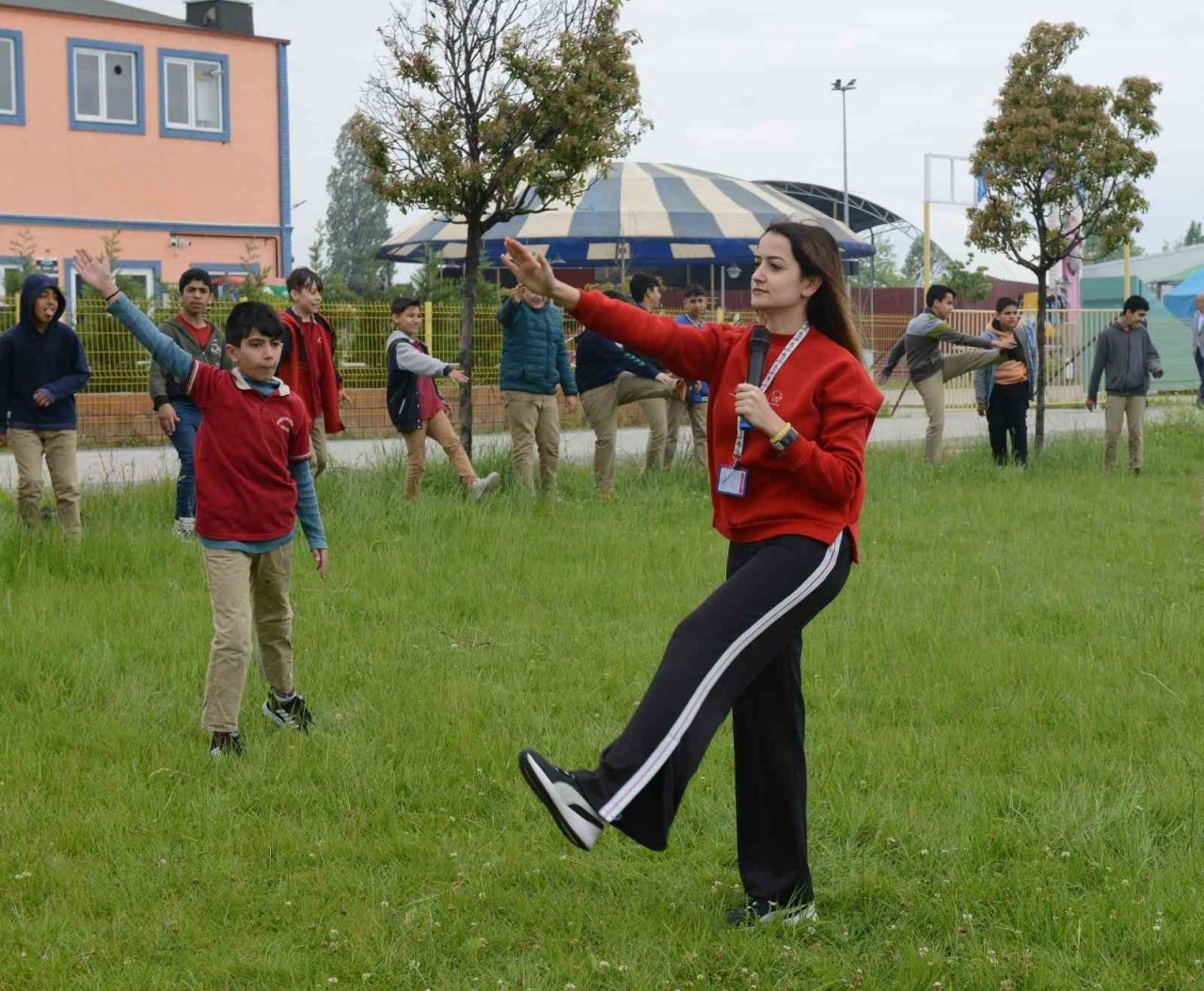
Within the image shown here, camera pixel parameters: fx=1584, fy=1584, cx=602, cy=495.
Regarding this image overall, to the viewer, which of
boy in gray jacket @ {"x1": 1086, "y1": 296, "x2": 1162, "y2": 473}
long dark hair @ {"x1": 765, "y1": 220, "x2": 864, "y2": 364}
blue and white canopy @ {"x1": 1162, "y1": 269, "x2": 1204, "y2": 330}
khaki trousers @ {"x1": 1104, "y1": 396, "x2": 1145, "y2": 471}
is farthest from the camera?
blue and white canopy @ {"x1": 1162, "y1": 269, "x2": 1204, "y2": 330}

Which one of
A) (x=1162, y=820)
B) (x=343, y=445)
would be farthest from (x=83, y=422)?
(x=1162, y=820)

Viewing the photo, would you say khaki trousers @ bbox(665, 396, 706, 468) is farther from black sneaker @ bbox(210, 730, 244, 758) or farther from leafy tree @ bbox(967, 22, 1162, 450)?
black sneaker @ bbox(210, 730, 244, 758)

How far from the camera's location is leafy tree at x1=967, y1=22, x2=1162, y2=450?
1809 cm

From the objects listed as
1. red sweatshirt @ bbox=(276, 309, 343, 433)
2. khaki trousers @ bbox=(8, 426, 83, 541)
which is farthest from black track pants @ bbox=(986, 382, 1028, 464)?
khaki trousers @ bbox=(8, 426, 83, 541)

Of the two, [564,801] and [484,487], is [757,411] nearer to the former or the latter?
[564,801]

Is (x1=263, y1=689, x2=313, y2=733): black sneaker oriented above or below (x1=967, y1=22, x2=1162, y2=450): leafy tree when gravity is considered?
below

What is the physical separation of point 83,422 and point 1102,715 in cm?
1642

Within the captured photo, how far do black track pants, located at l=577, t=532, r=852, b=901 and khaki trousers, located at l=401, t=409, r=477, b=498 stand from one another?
866 centimetres

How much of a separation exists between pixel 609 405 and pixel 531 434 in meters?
0.90

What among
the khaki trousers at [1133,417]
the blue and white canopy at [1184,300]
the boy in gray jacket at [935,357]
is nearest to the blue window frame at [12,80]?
the boy in gray jacket at [935,357]

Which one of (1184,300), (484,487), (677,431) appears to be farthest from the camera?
(1184,300)

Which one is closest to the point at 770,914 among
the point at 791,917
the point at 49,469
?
the point at 791,917

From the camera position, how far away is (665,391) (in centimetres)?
1384

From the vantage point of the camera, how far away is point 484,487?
1287cm
